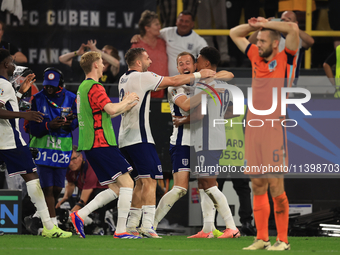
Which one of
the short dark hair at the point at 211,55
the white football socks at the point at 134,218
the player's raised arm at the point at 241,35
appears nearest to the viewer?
the player's raised arm at the point at 241,35

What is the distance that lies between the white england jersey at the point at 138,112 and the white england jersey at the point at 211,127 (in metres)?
0.73

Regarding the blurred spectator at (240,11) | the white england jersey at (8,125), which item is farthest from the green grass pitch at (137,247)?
the blurred spectator at (240,11)

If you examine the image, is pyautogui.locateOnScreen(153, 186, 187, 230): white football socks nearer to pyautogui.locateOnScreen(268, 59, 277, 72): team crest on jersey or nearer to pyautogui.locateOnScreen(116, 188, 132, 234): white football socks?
pyautogui.locateOnScreen(116, 188, 132, 234): white football socks

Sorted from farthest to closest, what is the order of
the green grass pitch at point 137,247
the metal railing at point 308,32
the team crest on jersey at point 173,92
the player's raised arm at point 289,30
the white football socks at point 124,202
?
1. the metal railing at point 308,32
2. the team crest on jersey at point 173,92
3. the white football socks at point 124,202
4. the player's raised arm at point 289,30
5. the green grass pitch at point 137,247

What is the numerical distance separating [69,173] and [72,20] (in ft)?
8.83

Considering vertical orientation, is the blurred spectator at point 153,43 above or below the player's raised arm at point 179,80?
above

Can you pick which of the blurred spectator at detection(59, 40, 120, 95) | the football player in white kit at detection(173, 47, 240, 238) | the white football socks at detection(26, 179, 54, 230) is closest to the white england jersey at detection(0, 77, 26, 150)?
the white football socks at detection(26, 179, 54, 230)

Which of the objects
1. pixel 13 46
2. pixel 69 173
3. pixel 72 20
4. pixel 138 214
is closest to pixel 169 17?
pixel 72 20

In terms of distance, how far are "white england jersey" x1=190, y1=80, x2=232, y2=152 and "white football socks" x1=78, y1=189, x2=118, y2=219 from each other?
127cm

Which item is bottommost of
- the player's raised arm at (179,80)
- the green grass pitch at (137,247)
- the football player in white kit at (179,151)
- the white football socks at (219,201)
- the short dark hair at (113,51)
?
the green grass pitch at (137,247)

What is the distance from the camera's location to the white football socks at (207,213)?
6.84 metres

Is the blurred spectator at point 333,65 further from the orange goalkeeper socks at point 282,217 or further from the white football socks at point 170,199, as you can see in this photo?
the orange goalkeeper socks at point 282,217

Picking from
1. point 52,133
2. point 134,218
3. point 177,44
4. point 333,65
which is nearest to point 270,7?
point 333,65

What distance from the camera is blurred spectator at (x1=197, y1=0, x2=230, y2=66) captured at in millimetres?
9711
